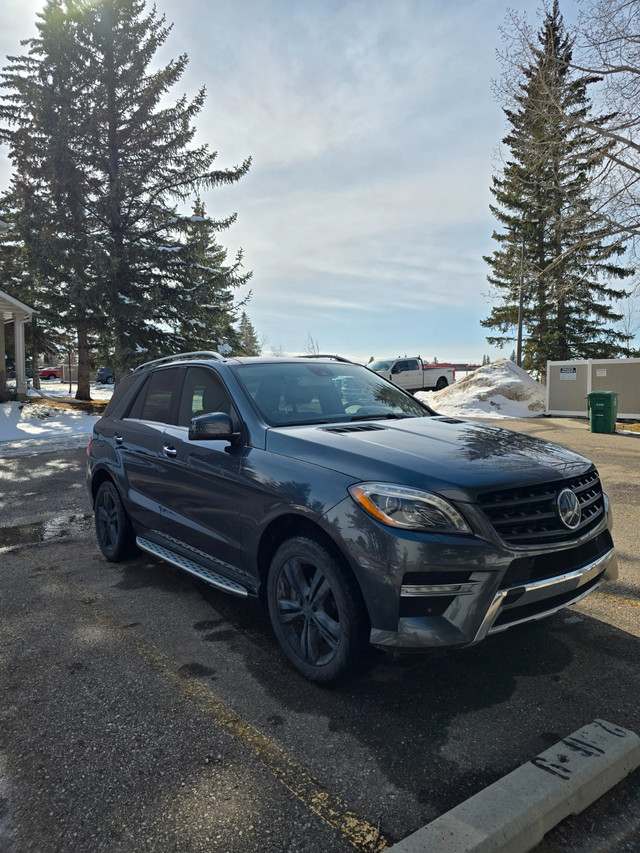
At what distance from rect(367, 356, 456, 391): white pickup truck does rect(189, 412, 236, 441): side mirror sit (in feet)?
82.6

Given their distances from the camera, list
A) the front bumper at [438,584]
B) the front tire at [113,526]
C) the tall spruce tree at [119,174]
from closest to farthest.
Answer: the front bumper at [438,584], the front tire at [113,526], the tall spruce tree at [119,174]

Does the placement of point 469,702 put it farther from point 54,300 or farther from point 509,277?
point 509,277

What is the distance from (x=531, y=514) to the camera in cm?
267

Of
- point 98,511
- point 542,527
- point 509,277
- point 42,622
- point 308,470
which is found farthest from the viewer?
point 509,277

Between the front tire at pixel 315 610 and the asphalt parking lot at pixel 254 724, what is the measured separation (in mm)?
144

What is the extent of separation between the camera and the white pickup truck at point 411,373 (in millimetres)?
29125

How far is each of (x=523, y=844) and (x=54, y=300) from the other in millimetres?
20573

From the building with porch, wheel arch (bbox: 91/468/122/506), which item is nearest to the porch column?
the building with porch

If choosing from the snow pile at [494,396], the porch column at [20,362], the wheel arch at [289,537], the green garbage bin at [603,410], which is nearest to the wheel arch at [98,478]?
the wheel arch at [289,537]

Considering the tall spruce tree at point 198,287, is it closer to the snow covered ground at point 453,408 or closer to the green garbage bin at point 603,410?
the snow covered ground at point 453,408

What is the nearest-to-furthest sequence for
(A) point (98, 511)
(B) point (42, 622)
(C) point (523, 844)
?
(C) point (523, 844)
(B) point (42, 622)
(A) point (98, 511)

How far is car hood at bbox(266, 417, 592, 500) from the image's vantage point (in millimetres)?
2625

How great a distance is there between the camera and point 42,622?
12.5ft

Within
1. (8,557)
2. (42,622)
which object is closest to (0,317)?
(8,557)
